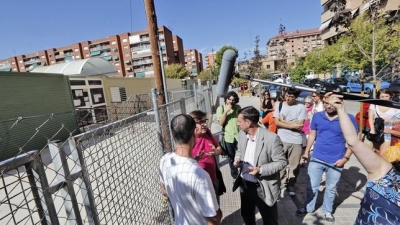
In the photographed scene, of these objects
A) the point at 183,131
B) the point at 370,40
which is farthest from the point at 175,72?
the point at 183,131

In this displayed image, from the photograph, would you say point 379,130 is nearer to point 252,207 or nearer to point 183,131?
point 252,207

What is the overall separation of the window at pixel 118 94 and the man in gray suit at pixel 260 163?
44.8 ft

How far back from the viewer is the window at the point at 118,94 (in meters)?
14.6

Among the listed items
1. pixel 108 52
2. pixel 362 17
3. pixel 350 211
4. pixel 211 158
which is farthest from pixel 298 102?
pixel 108 52

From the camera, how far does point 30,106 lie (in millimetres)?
8961

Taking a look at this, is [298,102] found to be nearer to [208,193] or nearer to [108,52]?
[208,193]

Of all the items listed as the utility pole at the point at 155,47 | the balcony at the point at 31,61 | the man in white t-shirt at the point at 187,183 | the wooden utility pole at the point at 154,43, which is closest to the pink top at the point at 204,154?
the man in white t-shirt at the point at 187,183

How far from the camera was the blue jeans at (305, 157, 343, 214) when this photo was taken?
2.94 meters

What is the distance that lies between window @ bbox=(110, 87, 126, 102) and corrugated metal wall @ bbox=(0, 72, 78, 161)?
3.55 m

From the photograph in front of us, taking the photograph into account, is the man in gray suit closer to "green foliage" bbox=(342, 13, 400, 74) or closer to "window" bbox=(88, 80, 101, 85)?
"green foliage" bbox=(342, 13, 400, 74)

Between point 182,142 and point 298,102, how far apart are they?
290 cm

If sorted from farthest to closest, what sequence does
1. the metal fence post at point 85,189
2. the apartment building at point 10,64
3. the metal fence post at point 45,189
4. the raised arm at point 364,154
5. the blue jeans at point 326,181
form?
the apartment building at point 10,64 → the blue jeans at point 326,181 → the raised arm at point 364,154 → the metal fence post at point 85,189 → the metal fence post at point 45,189

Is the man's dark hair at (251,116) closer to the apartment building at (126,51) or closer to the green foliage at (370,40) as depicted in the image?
the green foliage at (370,40)

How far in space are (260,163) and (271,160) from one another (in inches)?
5.1
